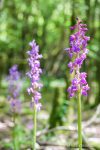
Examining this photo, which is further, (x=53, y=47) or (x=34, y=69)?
(x=53, y=47)

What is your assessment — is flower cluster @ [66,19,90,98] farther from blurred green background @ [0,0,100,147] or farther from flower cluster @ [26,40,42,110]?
blurred green background @ [0,0,100,147]

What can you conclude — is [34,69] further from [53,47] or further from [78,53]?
[53,47]

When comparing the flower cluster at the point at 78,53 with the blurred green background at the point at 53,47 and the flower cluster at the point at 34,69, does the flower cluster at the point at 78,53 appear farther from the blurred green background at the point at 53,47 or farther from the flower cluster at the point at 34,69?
the blurred green background at the point at 53,47

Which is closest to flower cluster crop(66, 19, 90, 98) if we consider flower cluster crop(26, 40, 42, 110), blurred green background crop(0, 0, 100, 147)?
flower cluster crop(26, 40, 42, 110)

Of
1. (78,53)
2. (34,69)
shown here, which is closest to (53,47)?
(34,69)

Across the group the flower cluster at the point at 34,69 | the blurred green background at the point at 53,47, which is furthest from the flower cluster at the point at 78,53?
the blurred green background at the point at 53,47

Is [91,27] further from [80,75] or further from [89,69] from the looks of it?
[80,75]

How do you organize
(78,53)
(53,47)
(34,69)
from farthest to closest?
(53,47) → (34,69) → (78,53)
